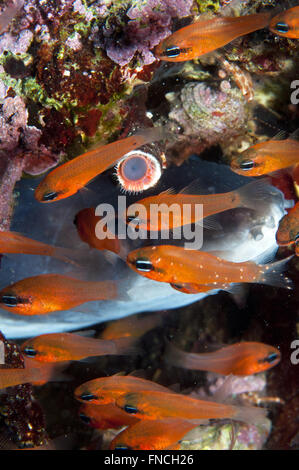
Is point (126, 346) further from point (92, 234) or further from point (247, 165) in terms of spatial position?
point (247, 165)

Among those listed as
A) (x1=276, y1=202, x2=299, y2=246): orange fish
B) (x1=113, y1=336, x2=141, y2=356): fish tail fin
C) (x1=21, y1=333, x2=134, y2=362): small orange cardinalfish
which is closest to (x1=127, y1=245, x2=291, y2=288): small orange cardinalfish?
(x1=276, y1=202, x2=299, y2=246): orange fish

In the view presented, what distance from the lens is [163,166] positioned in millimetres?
3561

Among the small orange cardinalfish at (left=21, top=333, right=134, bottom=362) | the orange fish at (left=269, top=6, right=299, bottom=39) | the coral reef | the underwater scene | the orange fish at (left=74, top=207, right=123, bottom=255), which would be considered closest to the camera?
the orange fish at (left=269, top=6, right=299, bottom=39)

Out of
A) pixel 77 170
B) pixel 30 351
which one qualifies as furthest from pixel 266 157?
pixel 30 351

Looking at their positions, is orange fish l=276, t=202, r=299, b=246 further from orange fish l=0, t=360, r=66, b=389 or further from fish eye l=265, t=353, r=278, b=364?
orange fish l=0, t=360, r=66, b=389

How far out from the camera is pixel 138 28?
9.53 feet

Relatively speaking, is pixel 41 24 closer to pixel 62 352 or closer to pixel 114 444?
pixel 62 352

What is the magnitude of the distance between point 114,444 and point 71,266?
1.91m

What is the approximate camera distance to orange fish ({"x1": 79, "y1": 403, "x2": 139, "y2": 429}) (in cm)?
357

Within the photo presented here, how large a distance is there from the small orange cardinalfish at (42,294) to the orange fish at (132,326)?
1.46m

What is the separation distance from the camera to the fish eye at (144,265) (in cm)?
259

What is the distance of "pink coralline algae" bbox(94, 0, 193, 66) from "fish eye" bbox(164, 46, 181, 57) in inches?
19.6

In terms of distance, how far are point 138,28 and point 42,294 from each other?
7.69ft

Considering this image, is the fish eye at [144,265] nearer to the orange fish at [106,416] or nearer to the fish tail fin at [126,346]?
the fish tail fin at [126,346]
